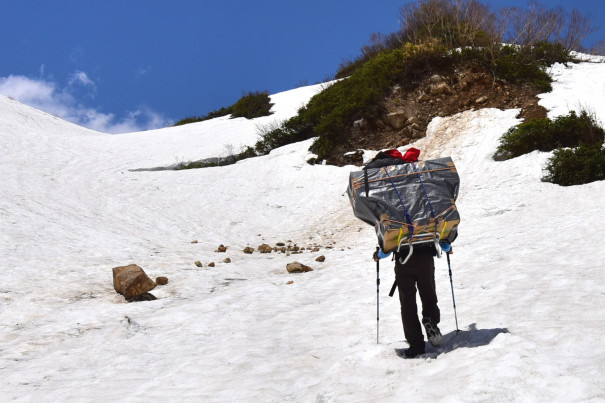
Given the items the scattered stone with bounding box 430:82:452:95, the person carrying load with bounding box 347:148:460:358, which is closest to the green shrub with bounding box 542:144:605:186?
the scattered stone with bounding box 430:82:452:95

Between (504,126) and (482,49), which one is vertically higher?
(482,49)

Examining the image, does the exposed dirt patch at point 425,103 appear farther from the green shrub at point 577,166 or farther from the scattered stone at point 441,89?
the green shrub at point 577,166

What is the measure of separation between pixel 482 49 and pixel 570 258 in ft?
55.0

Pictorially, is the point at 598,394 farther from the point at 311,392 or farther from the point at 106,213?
the point at 106,213

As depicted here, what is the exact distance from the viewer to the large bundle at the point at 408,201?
3625 mm

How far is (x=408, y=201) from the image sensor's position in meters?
3.69

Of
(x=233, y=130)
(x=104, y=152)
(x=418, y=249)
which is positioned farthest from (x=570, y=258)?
(x=233, y=130)

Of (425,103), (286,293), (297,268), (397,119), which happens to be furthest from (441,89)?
(286,293)

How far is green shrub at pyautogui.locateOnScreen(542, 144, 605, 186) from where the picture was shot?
11.0 meters

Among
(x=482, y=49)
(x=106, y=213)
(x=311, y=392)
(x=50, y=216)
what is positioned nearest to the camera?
(x=311, y=392)

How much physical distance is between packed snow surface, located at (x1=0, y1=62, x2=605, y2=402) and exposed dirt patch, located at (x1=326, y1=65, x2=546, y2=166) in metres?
1.22

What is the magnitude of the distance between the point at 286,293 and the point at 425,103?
48.6 ft

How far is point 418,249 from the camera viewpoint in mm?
3762

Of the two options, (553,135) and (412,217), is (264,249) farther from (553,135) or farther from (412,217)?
(553,135)
